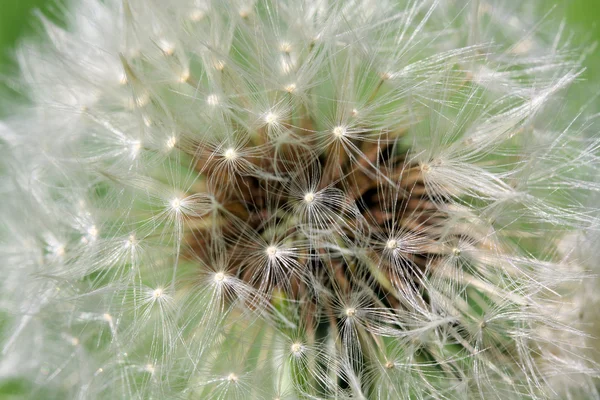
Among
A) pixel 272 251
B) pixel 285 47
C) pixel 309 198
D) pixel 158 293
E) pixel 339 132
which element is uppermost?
pixel 285 47

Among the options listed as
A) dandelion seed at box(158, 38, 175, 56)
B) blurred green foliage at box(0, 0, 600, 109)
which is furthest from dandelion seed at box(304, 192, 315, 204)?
blurred green foliage at box(0, 0, 600, 109)

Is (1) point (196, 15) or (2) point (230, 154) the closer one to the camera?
(2) point (230, 154)

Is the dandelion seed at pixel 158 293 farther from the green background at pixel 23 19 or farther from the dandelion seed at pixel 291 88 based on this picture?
the green background at pixel 23 19

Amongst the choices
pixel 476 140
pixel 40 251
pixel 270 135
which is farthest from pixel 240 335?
pixel 476 140

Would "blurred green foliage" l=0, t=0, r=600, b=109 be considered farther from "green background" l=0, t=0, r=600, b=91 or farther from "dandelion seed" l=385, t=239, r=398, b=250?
"dandelion seed" l=385, t=239, r=398, b=250

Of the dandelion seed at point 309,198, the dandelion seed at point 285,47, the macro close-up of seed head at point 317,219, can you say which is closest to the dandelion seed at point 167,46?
the macro close-up of seed head at point 317,219

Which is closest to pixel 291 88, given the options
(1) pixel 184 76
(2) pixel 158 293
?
(1) pixel 184 76

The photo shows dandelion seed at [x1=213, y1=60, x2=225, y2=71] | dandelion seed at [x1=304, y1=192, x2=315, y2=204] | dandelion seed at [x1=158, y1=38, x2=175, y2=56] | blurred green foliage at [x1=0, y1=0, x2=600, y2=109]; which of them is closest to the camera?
dandelion seed at [x1=304, y1=192, x2=315, y2=204]

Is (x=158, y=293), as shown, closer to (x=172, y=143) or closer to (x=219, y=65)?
(x=172, y=143)

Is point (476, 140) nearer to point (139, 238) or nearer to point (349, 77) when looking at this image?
point (349, 77)
